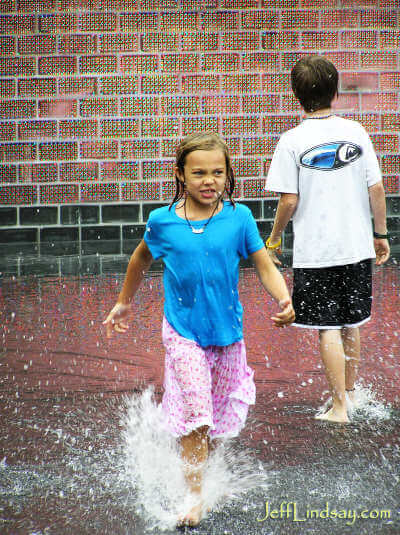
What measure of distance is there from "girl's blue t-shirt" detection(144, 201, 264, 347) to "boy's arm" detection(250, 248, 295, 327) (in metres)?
0.11

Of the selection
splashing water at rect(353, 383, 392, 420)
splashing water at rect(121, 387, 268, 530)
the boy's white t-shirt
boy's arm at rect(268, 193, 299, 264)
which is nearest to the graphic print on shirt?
the boy's white t-shirt

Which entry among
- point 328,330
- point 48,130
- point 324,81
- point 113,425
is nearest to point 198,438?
point 113,425

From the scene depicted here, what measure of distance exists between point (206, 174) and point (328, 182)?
1124 mm

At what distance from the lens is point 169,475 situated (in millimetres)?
3230

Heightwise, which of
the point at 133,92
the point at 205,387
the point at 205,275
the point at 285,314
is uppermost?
the point at 133,92

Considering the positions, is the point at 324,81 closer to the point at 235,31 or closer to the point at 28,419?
the point at 28,419

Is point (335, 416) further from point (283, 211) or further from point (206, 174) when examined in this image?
point (206, 174)

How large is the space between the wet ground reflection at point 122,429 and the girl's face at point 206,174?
3.74 ft

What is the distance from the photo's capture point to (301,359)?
509 centimetres

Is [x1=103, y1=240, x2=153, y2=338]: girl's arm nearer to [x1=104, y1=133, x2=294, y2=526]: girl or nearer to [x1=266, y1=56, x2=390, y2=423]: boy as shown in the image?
[x1=104, y1=133, x2=294, y2=526]: girl

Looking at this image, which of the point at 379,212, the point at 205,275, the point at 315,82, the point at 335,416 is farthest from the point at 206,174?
the point at 335,416

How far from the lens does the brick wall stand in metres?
11.3

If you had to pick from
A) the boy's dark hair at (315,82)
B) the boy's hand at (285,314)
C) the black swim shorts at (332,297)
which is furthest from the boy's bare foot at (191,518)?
the boy's dark hair at (315,82)

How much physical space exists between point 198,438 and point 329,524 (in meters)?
0.56
